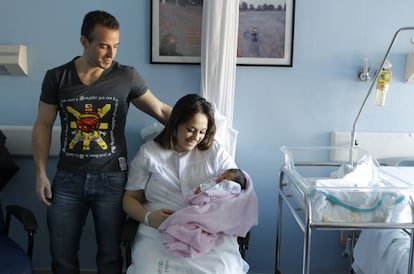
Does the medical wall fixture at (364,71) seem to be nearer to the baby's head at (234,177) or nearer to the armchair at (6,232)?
the baby's head at (234,177)

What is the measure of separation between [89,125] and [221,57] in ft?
2.47

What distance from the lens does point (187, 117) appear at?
1.84 metres

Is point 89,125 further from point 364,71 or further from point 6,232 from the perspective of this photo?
point 364,71

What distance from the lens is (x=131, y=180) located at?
1895 mm

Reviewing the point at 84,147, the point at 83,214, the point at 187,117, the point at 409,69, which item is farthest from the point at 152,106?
the point at 409,69

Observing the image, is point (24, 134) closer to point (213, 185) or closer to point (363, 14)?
point (213, 185)

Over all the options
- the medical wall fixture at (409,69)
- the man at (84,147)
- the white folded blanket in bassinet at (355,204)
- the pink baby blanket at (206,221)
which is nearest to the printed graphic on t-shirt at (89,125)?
the man at (84,147)

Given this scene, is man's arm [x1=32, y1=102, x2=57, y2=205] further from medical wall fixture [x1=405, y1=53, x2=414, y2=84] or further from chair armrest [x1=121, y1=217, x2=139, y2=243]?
medical wall fixture [x1=405, y1=53, x2=414, y2=84]

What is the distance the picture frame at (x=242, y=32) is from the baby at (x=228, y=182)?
75 cm

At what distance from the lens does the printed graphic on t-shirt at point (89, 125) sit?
1.81 meters

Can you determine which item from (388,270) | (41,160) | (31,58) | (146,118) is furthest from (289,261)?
(31,58)

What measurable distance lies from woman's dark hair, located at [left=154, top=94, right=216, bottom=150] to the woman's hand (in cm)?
30

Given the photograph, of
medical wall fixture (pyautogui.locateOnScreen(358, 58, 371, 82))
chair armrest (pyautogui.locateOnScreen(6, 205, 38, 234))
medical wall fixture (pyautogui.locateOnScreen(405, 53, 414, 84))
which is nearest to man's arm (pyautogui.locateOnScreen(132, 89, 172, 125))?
chair armrest (pyautogui.locateOnScreen(6, 205, 38, 234))

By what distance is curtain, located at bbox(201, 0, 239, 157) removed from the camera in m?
2.15
